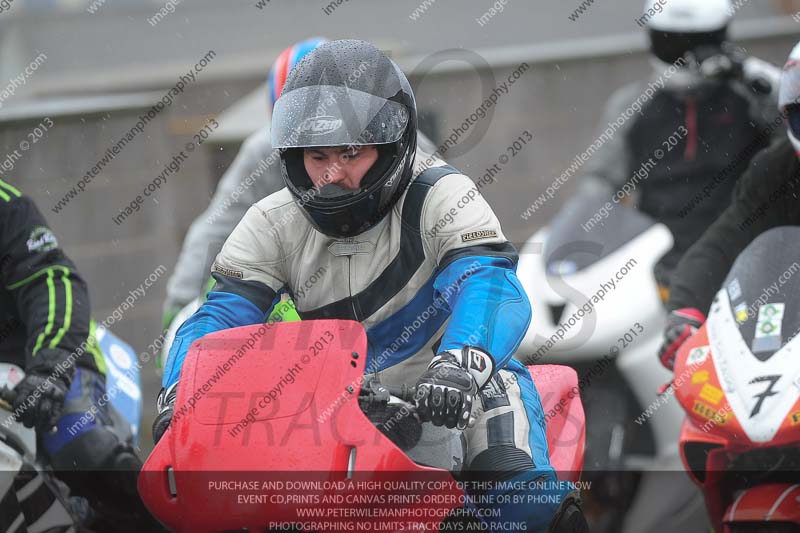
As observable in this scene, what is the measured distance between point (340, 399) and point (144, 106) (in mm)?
6542

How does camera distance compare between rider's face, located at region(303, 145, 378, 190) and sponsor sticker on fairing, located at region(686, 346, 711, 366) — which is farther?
sponsor sticker on fairing, located at region(686, 346, 711, 366)

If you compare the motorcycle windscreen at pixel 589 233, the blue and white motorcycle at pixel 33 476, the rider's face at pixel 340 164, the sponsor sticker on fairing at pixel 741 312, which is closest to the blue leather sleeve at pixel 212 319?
the rider's face at pixel 340 164

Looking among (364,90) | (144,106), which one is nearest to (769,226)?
(364,90)

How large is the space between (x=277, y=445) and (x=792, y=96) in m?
2.37

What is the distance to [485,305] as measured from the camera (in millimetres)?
3789

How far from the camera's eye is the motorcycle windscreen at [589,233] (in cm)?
647

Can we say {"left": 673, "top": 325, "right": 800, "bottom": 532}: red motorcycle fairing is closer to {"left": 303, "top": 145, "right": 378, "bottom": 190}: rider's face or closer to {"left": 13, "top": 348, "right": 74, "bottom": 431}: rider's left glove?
{"left": 303, "top": 145, "right": 378, "bottom": 190}: rider's face

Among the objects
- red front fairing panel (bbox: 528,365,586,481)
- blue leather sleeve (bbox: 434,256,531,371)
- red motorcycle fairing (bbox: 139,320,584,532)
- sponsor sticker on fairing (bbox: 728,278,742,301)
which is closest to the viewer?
red motorcycle fairing (bbox: 139,320,584,532)

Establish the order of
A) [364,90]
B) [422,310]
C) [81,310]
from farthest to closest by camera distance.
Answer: [81,310]
[422,310]
[364,90]

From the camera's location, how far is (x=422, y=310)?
410cm

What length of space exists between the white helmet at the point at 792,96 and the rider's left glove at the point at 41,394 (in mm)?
2722

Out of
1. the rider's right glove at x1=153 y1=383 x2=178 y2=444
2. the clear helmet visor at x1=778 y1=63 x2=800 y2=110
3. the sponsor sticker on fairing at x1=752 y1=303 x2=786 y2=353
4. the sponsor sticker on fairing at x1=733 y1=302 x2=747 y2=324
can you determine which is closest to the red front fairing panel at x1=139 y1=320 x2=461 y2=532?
the rider's right glove at x1=153 y1=383 x2=178 y2=444

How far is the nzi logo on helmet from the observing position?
374cm

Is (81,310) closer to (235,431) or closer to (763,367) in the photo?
(235,431)
